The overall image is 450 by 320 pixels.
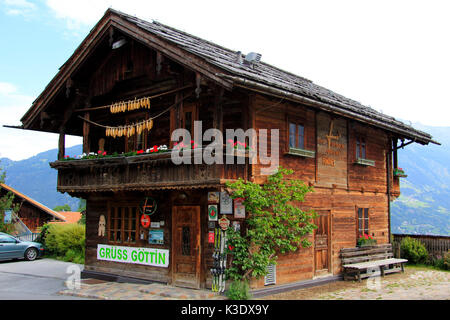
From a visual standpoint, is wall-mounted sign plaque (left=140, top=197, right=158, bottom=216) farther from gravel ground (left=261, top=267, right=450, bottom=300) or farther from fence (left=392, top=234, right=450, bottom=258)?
fence (left=392, top=234, right=450, bottom=258)

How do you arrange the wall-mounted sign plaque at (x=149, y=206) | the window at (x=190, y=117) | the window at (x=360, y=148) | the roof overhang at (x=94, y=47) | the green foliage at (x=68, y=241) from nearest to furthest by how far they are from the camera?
the roof overhang at (x=94, y=47), the window at (x=190, y=117), the wall-mounted sign plaque at (x=149, y=206), the window at (x=360, y=148), the green foliage at (x=68, y=241)

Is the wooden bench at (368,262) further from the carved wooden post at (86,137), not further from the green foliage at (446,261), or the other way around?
the carved wooden post at (86,137)

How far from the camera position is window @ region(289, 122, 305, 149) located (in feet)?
48.6

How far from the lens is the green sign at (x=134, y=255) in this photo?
14734mm

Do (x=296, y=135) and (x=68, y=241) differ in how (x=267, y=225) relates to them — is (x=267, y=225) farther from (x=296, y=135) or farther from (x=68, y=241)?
(x=68, y=241)

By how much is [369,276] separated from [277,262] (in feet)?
17.0

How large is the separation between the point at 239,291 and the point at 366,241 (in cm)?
766

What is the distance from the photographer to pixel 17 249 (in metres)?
23.1

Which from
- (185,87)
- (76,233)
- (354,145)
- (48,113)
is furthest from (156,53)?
(76,233)

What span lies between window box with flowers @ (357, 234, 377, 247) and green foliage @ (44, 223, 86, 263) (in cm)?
1350

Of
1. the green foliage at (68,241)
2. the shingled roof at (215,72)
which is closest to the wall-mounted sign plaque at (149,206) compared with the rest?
the shingled roof at (215,72)

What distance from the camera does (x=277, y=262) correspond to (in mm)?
13789

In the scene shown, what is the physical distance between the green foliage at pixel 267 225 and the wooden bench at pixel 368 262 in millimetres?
3136

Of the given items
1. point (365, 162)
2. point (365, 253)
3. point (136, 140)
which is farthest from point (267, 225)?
point (365, 162)
